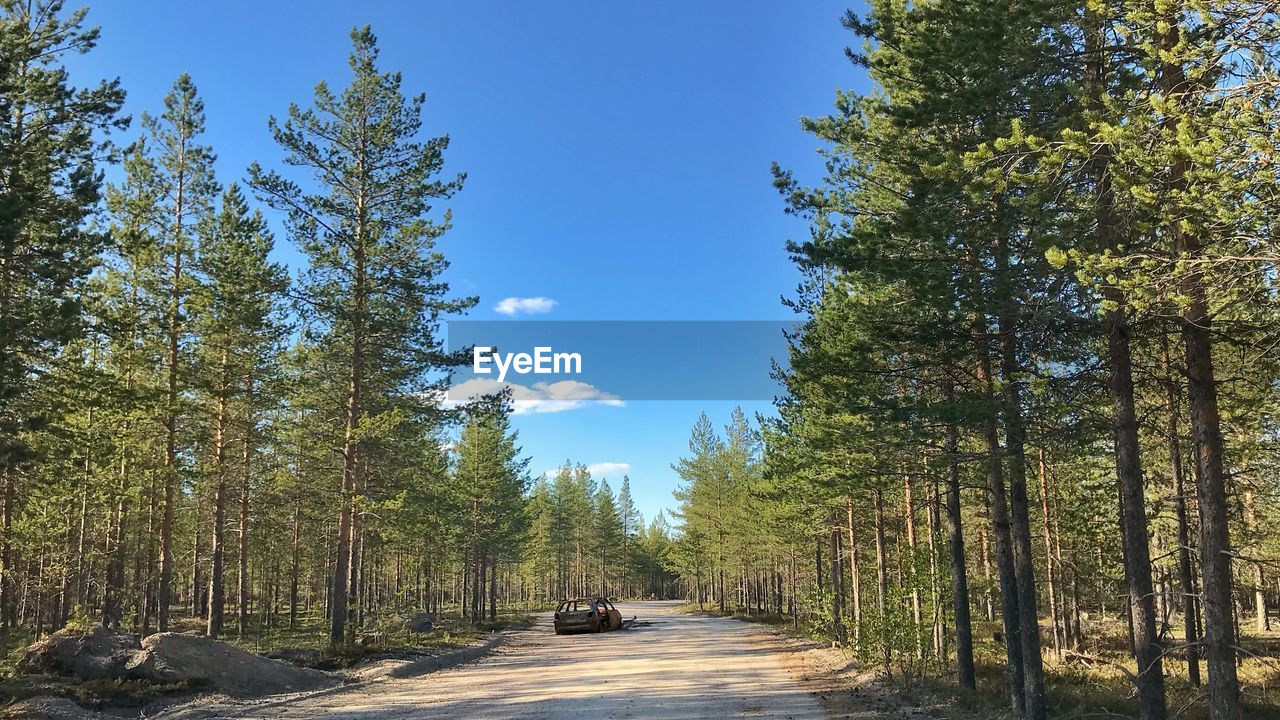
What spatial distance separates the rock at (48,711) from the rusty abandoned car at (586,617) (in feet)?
80.4

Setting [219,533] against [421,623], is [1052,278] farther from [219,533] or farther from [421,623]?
[421,623]

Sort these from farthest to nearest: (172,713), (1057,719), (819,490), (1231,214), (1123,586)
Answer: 1. (1123,586)
2. (819,490)
3. (172,713)
4. (1057,719)
5. (1231,214)

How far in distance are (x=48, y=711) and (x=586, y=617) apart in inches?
1007

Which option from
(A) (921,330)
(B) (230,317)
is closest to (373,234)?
(B) (230,317)

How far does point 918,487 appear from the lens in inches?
819

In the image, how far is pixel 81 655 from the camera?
45.5ft

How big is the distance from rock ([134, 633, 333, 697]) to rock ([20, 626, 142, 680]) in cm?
30

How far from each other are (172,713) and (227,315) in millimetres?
13555

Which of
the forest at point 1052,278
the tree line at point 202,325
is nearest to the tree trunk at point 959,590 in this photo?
the forest at point 1052,278

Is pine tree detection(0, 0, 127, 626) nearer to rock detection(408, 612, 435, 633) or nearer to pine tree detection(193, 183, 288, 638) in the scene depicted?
pine tree detection(193, 183, 288, 638)

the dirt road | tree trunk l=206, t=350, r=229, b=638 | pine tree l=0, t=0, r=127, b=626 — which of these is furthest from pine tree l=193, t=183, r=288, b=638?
the dirt road

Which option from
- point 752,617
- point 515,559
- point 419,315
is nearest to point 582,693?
point 419,315

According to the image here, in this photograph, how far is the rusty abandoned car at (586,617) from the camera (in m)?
34.6

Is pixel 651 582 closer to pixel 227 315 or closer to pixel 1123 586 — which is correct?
pixel 1123 586
